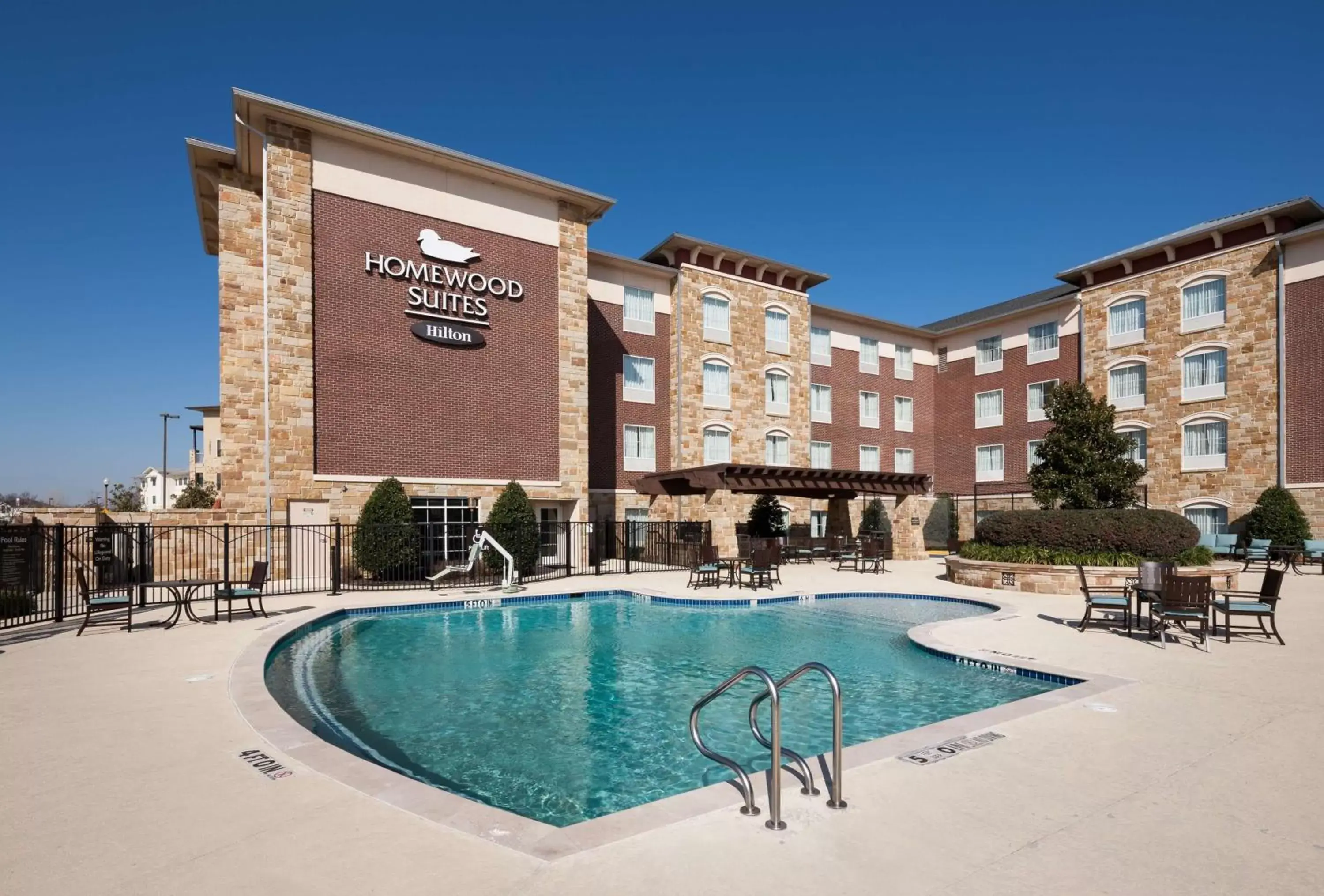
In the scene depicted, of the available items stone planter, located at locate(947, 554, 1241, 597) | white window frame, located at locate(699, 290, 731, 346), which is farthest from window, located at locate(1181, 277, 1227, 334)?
white window frame, located at locate(699, 290, 731, 346)

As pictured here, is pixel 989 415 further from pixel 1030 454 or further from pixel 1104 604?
pixel 1104 604

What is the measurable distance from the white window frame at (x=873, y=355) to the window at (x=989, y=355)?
5.09 meters

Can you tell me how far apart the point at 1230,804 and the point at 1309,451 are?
29.1 meters

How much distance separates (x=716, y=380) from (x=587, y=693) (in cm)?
2349

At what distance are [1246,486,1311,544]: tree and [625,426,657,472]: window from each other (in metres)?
22.1

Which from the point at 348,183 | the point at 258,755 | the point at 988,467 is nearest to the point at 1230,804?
the point at 258,755

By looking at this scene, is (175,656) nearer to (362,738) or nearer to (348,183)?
(362,738)

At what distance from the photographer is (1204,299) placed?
2917 cm

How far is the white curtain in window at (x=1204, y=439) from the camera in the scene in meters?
28.4

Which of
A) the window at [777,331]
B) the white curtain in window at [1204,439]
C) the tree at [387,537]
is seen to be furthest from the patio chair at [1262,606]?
the window at [777,331]

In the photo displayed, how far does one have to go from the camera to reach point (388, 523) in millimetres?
19688

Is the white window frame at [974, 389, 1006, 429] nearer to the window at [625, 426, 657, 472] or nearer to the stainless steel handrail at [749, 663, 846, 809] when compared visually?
the window at [625, 426, 657, 472]

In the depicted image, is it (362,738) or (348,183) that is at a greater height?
(348,183)

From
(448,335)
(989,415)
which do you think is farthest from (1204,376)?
(448,335)
